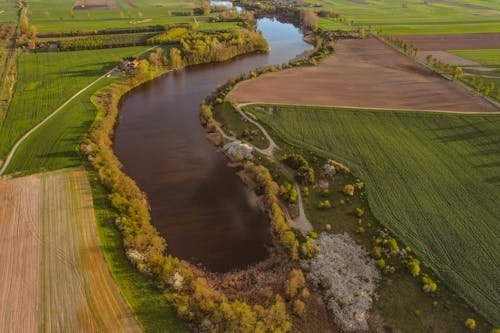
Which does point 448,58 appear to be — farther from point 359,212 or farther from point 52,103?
point 52,103

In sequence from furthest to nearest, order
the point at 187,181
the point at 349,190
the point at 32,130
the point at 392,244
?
the point at 32,130 < the point at 187,181 < the point at 349,190 < the point at 392,244

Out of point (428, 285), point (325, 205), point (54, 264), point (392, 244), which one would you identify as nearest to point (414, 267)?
point (428, 285)

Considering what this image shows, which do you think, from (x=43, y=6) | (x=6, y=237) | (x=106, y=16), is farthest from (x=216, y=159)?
(x=43, y=6)

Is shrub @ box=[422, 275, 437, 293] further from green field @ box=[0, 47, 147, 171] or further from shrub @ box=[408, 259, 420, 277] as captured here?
green field @ box=[0, 47, 147, 171]

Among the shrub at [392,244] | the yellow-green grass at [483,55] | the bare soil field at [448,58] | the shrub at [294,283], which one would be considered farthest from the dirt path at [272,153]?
the yellow-green grass at [483,55]

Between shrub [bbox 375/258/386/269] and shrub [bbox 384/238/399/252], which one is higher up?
shrub [bbox 384/238/399/252]

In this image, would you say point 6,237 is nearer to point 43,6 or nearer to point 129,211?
point 129,211

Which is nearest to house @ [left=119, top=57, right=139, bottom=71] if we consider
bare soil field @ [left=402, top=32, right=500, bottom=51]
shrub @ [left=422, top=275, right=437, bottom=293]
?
shrub @ [left=422, top=275, right=437, bottom=293]
